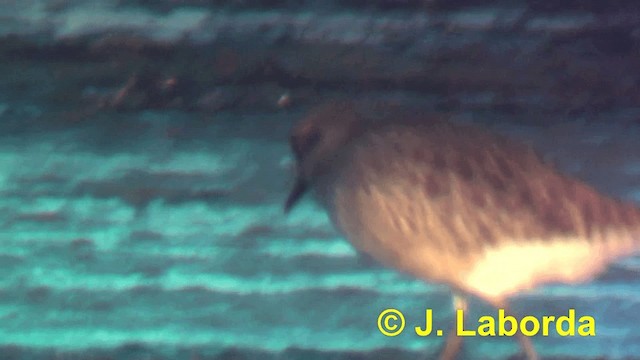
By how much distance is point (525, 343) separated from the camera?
95 cm

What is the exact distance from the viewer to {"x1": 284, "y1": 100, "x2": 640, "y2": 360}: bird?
839 millimetres

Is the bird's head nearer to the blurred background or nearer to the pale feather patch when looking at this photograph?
the blurred background

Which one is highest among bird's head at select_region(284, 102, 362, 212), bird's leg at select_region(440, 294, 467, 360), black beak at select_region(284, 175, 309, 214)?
bird's head at select_region(284, 102, 362, 212)

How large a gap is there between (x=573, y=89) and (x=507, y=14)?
0.11 m

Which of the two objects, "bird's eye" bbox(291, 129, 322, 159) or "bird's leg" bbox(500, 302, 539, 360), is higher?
"bird's eye" bbox(291, 129, 322, 159)

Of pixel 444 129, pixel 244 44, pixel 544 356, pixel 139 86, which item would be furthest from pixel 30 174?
pixel 544 356

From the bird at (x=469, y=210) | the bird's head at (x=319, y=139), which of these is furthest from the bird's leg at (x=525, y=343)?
the bird's head at (x=319, y=139)

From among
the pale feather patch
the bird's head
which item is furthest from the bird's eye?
the pale feather patch

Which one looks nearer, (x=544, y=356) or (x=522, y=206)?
(x=522, y=206)

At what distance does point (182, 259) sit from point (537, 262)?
0.37 metres

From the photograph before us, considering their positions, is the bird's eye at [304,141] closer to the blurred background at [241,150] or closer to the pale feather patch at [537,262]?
the blurred background at [241,150]

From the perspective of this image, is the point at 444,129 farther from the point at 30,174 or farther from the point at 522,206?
the point at 30,174

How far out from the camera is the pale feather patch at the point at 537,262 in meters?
0.84

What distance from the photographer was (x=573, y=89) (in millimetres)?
938
